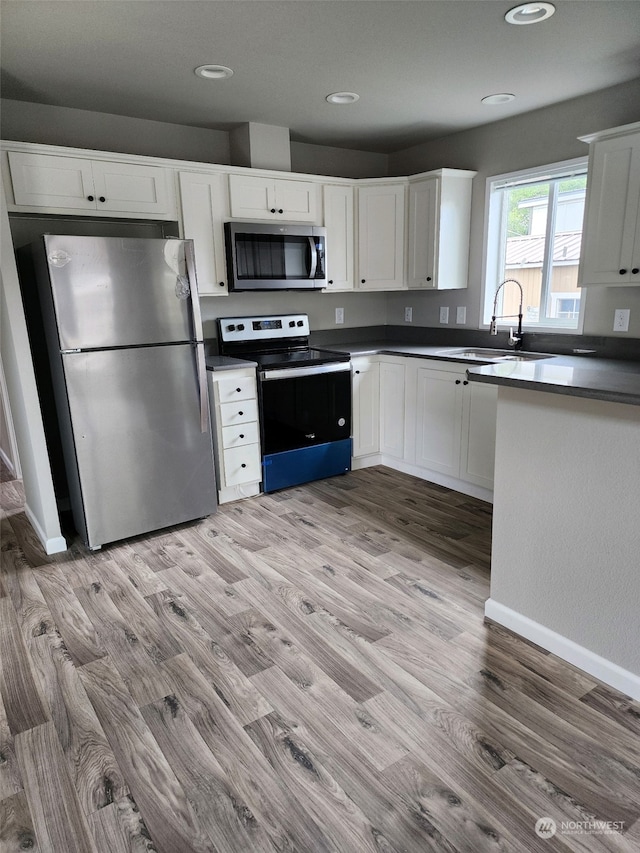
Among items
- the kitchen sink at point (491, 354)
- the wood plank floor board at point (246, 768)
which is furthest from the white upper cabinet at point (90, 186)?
the wood plank floor board at point (246, 768)

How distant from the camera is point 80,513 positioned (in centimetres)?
305

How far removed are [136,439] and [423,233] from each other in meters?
2.54

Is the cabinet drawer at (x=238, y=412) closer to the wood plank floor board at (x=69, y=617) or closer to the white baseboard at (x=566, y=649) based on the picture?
the wood plank floor board at (x=69, y=617)

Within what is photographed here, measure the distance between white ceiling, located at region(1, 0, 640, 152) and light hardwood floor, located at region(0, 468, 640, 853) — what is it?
2467 millimetres

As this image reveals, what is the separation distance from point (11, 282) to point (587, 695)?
10.3ft

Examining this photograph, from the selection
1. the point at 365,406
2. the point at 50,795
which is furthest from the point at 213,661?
the point at 365,406

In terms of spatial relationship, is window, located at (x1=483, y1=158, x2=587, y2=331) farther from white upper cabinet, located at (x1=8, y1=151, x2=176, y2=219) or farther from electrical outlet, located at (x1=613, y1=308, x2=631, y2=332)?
white upper cabinet, located at (x1=8, y1=151, x2=176, y2=219)

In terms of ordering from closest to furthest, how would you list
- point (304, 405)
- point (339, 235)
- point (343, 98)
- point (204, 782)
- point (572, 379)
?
point (204, 782)
point (572, 379)
point (343, 98)
point (304, 405)
point (339, 235)

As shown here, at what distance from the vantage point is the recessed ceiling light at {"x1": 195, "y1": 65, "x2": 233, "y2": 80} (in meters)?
2.70

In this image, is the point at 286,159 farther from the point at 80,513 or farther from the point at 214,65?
the point at 80,513

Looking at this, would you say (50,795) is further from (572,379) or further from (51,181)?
(51,181)

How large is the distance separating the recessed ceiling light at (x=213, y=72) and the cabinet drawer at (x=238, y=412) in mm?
1800

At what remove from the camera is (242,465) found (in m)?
3.62

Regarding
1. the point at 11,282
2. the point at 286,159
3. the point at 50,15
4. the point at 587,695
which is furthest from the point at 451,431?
the point at 50,15
